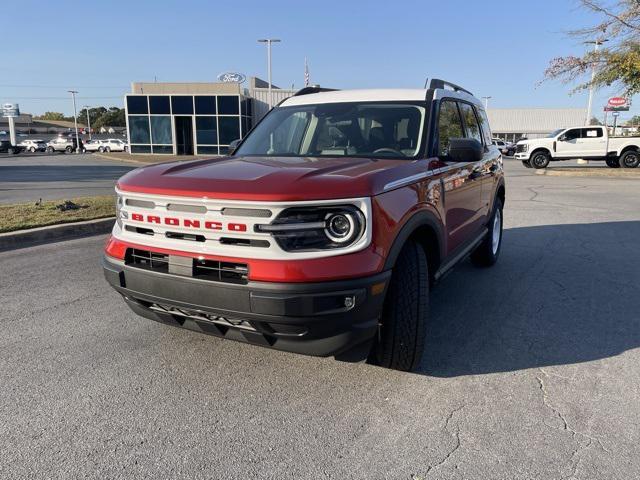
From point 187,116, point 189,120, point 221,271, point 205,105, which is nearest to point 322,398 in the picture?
point 221,271

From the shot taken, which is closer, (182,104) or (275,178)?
(275,178)

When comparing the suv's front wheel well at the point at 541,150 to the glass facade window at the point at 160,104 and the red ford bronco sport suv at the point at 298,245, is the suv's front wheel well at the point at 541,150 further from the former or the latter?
the glass facade window at the point at 160,104

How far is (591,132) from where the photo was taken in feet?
79.4

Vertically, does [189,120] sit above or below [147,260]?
above

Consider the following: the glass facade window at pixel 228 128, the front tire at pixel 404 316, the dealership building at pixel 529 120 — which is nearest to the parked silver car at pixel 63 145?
the glass facade window at pixel 228 128

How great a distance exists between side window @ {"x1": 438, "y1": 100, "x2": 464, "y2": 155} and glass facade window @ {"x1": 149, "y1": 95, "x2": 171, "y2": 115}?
35.6 m

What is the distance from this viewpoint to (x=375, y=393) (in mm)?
3045

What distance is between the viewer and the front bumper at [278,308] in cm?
256

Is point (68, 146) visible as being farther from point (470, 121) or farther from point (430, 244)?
point (430, 244)

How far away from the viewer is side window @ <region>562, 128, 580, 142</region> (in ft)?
80.2

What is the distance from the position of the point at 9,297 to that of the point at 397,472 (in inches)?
164

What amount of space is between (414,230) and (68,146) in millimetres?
60342

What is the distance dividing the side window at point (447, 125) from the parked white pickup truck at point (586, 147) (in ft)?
75.6

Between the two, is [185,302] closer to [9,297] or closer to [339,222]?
[339,222]
